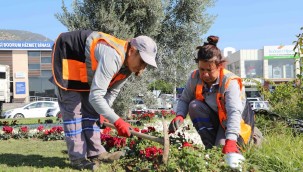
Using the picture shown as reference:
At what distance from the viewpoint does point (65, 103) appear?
13.8ft

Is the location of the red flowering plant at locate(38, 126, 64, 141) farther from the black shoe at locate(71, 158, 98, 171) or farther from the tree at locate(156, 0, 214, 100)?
the tree at locate(156, 0, 214, 100)

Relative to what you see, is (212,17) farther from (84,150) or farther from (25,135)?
(84,150)

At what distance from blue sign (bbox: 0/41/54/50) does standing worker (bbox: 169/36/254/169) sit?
4892 centimetres

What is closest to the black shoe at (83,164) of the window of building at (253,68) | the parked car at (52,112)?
the parked car at (52,112)

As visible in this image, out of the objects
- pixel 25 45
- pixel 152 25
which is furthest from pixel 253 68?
pixel 152 25

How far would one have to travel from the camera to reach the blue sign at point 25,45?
168 ft

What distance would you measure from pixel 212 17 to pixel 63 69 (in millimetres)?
10355

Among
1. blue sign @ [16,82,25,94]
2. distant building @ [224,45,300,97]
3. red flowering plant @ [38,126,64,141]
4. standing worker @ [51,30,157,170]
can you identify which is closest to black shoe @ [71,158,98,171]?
standing worker @ [51,30,157,170]

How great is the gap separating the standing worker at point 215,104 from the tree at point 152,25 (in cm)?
790

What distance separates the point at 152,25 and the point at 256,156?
9792mm

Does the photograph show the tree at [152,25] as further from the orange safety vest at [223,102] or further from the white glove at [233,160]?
the white glove at [233,160]

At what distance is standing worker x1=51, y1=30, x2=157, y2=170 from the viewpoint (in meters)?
3.72

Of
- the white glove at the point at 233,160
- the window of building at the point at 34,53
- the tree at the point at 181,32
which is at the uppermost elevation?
the window of building at the point at 34,53

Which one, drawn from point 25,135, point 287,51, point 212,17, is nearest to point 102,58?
→ point 25,135
